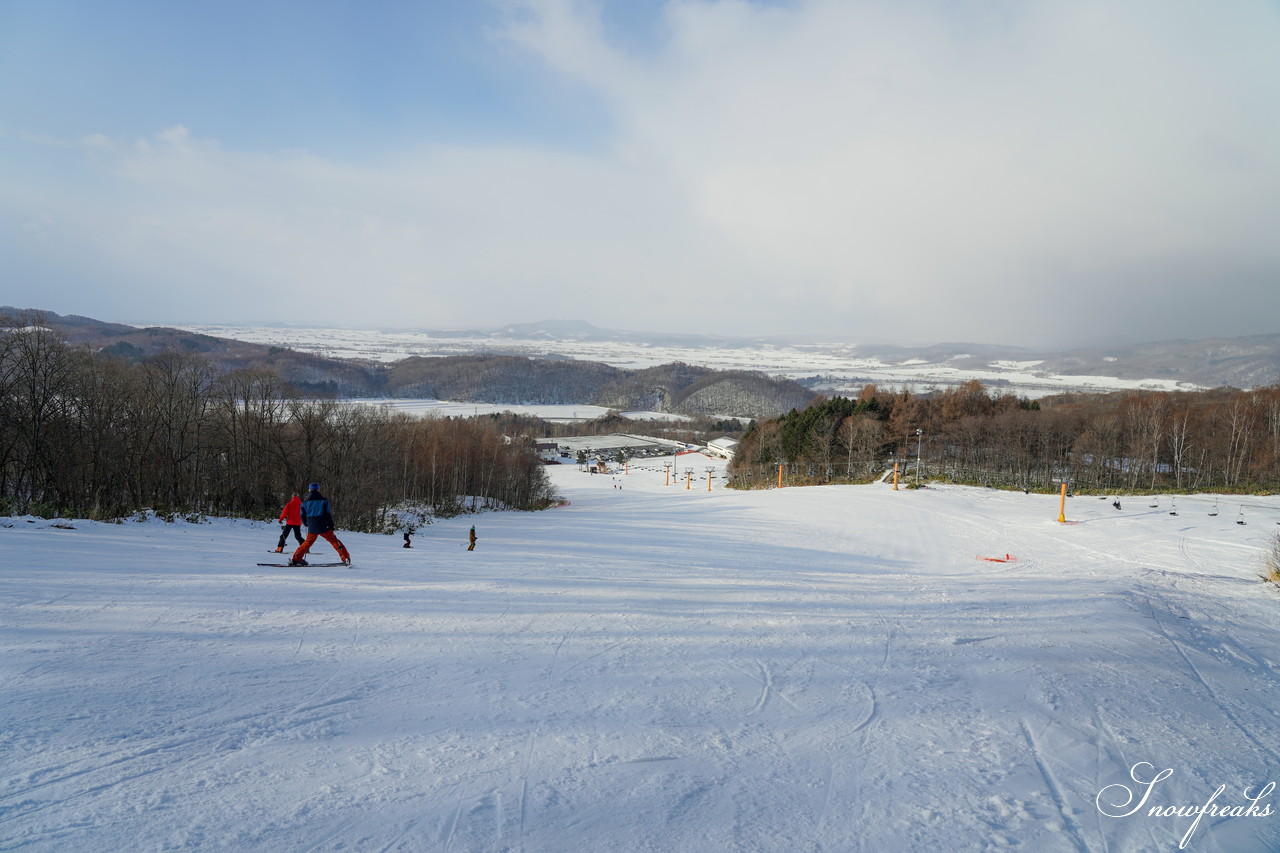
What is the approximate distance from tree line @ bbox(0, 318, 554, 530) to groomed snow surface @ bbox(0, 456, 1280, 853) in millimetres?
7949

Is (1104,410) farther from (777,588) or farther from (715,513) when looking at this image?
(777,588)

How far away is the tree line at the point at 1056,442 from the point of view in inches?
1414

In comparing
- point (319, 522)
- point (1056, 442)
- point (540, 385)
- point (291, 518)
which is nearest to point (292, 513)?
point (291, 518)

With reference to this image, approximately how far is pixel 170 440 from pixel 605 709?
69.7 ft

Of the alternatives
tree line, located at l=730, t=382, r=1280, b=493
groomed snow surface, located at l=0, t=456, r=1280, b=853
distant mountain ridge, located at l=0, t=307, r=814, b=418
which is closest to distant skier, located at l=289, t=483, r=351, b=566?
groomed snow surface, located at l=0, t=456, r=1280, b=853

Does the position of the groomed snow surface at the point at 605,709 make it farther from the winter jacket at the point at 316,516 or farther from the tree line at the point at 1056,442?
the tree line at the point at 1056,442

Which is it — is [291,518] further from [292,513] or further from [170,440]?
[170,440]

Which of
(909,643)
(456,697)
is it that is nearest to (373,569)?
(456,697)

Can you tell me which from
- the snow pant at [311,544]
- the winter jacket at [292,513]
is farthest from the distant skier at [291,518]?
the snow pant at [311,544]

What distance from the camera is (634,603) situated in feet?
29.2

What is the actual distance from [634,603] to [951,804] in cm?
523

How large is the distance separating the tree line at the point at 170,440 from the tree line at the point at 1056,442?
95.8 feet

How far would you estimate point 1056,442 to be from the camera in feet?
135

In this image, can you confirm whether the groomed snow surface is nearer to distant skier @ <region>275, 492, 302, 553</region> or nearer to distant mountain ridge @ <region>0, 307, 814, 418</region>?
distant skier @ <region>275, 492, 302, 553</region>
